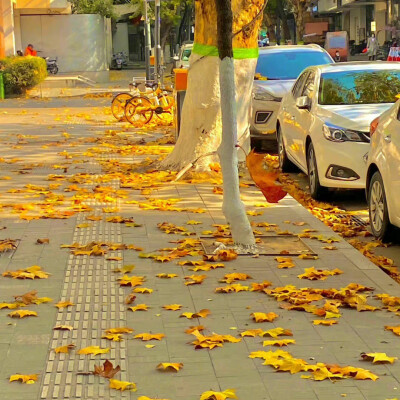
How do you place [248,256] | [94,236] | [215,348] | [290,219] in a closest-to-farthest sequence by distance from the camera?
1. [215,348]
2. [248,256]
3. [94,236]
4. [290,219]

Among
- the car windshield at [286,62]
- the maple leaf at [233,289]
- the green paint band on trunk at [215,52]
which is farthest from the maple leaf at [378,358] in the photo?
the car windshield at [286,62]

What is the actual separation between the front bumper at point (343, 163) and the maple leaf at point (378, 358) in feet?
17.4

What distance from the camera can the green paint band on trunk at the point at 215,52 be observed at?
39.7ft

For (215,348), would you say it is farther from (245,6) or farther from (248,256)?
(245,6)

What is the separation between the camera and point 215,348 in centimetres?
560

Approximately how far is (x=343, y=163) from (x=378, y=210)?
1.61 m

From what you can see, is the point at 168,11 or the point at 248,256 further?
the point at 168,11

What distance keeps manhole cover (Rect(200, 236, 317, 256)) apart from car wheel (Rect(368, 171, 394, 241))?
0.85 m

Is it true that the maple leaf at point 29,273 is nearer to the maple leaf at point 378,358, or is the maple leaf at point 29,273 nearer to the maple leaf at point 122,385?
the maple leaf at point 122,385

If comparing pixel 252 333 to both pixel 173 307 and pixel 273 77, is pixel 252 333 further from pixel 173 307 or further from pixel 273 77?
pixel 273 77

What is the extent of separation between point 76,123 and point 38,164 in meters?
7.75

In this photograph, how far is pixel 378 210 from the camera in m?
9.12

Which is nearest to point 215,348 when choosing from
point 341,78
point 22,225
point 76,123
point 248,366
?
point 248,366

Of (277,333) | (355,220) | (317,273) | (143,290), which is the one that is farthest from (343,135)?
(277,333)
